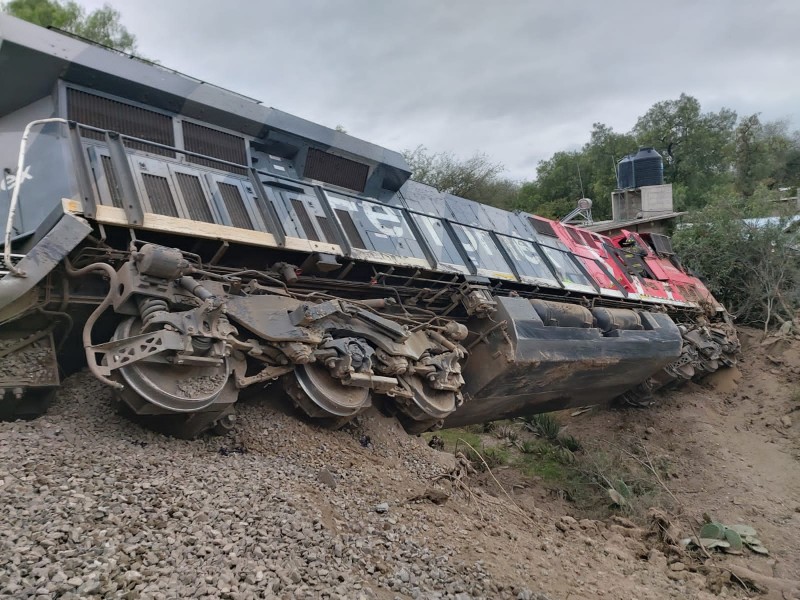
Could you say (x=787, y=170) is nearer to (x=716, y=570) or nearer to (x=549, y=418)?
(x=549, y=418)

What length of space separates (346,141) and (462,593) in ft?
17.2

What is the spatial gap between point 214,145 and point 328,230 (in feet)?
4.60

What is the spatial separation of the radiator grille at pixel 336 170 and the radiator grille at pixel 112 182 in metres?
2.39

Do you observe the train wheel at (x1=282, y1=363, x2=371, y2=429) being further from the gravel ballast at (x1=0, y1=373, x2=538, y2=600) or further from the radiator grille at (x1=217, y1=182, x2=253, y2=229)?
the radiator grille at (x1=217, y1=182, x2=253, y2=229)

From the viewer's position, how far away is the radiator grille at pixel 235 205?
5.07 metres

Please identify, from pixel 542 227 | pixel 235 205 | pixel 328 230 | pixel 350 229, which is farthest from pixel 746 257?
pixel 235 205

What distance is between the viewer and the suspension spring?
4.02 metres

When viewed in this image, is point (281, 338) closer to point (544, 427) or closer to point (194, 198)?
point (194, 198)

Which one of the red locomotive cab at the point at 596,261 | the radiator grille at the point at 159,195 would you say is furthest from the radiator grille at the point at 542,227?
the radiator grille at the point at 159,195

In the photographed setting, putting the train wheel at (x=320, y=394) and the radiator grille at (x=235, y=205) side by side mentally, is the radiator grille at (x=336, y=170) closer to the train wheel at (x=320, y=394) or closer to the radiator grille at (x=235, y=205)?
the radiator grille at (x=235, y=205)

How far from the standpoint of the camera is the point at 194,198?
194 inches

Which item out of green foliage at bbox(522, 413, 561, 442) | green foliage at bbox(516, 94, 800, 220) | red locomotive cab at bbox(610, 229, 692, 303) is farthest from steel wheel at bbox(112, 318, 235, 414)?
green foliage at bbox(516, 94, 800, 220)

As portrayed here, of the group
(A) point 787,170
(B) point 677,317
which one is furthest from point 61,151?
(A) point 787,170

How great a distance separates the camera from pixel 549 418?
1183cm
